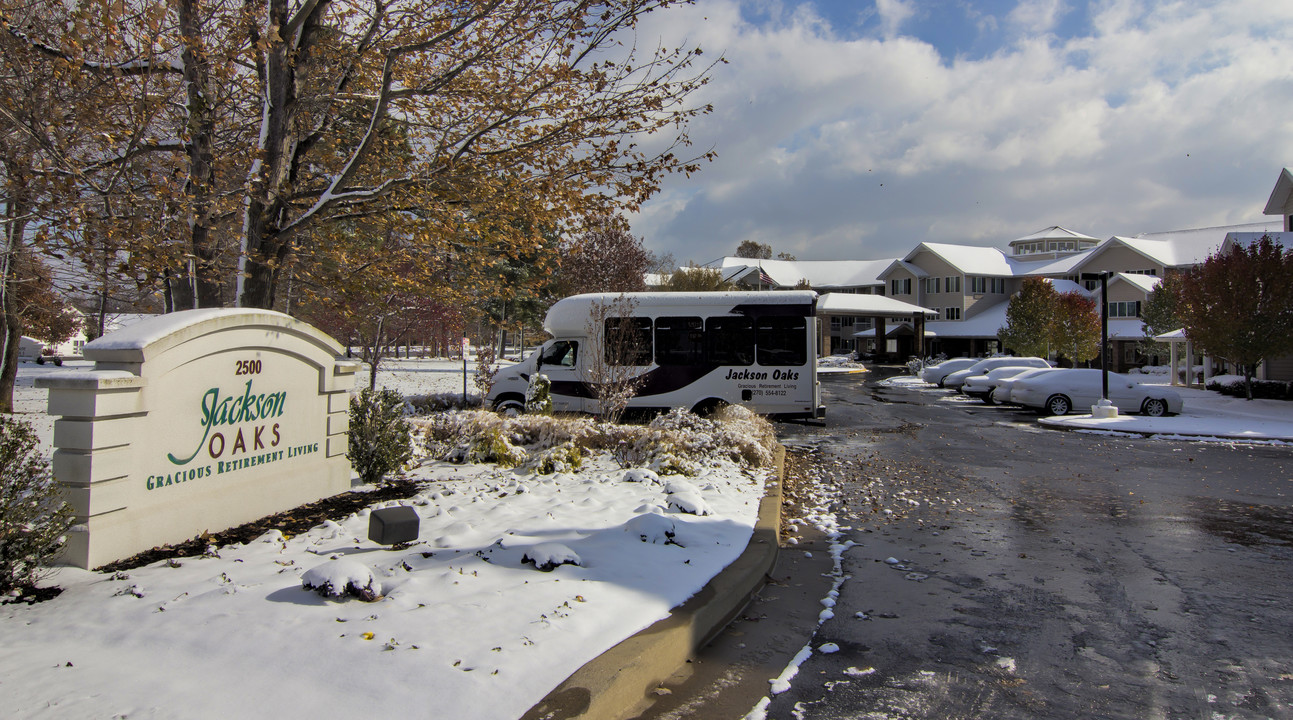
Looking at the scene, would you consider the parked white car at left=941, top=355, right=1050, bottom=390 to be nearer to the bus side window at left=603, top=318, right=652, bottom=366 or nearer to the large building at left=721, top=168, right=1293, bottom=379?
the large building at left=721, top=168, right=1293, bottom=379

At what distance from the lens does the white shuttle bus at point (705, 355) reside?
51.6ft

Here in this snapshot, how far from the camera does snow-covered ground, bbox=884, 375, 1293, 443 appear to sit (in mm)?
16047

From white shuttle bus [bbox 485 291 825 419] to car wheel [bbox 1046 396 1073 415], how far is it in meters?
9.16

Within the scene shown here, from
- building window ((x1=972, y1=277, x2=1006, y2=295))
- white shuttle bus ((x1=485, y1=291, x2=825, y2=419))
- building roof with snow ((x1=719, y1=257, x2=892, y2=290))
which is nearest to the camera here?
white shuttle bus ((x1=485, y1=291, x2=825, y2=419))

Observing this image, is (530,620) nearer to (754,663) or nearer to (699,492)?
(754,663)

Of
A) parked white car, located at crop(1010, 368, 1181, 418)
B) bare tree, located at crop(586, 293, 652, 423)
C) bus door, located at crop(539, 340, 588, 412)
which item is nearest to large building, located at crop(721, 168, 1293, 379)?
parked white car, located at crop(1010, 368, 1181, 418)

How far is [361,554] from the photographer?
5.01 metres

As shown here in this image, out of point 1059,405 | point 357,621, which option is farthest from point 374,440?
point 1059,405

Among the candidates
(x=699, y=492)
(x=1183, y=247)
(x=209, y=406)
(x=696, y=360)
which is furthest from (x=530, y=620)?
(x=1183, y=247)

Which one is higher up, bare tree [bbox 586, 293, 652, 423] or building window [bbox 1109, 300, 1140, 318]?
building window [bbox 1109, 300, 1140, 318]

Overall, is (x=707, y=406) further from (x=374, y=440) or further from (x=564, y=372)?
(x=374, y=440)

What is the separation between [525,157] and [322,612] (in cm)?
665

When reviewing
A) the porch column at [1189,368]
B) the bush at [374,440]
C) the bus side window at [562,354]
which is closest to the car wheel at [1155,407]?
the porch column at [1189,368]

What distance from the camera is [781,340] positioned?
51.9 feet
